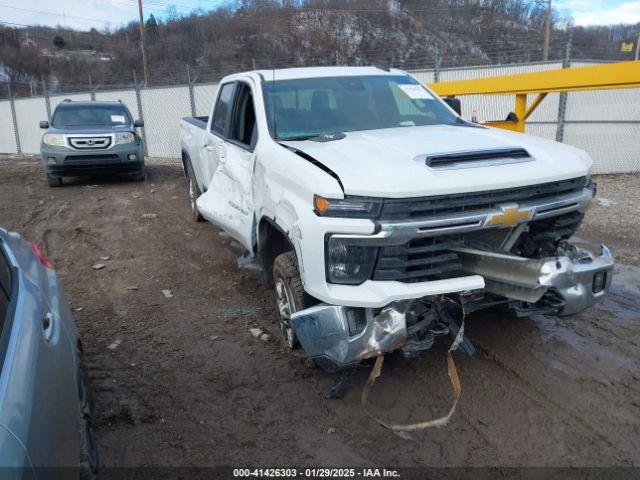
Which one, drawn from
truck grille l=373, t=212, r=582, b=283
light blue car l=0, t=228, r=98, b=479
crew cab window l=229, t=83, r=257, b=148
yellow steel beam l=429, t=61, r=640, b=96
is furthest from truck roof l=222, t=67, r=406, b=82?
light blue car l=0, t=228, r=98, b=479

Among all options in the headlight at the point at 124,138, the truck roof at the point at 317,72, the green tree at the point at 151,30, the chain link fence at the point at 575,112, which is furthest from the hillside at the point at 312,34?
the truck roof at the point at 317,72

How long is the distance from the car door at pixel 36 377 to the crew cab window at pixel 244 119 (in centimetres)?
238

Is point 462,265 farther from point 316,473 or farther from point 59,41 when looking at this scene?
point 59,41

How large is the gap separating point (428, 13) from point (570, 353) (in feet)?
165

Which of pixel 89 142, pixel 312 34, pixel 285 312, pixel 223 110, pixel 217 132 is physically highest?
pixel 312 34

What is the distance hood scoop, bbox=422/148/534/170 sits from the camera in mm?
3330

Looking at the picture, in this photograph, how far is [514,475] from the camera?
2.85 meters

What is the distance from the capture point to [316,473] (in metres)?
2.93

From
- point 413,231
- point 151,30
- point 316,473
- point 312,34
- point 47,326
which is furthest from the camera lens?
point 151,30

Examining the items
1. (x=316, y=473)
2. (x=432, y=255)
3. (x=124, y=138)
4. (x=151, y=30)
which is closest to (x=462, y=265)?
(x=432, y=255)

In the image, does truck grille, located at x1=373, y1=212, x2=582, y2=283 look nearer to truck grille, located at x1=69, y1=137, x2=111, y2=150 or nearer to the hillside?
truck grille, located at x1=69, y1=137, x2=111, y2=150

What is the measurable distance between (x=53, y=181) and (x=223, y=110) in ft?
23.1

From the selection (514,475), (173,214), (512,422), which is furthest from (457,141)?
(173,214)

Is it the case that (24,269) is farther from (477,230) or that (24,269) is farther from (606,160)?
(606,160)
